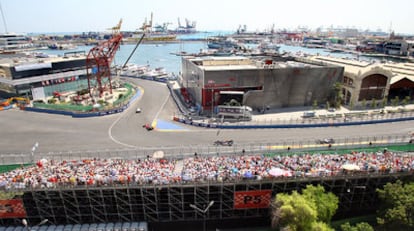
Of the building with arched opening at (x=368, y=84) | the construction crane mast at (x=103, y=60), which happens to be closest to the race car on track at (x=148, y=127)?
the construction crane mast at (x=103, y=60)

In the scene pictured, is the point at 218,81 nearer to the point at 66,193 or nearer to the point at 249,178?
the point at 249,178

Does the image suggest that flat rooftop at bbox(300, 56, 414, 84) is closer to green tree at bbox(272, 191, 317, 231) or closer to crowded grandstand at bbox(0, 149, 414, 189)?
crowded grandstand at bbox(0, 149, 414, 189)

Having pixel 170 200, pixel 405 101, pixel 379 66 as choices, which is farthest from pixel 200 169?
pixel 405 101

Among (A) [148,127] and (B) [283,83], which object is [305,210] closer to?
(A) [148,127]

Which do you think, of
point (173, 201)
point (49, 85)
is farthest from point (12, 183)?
point (49, 85)

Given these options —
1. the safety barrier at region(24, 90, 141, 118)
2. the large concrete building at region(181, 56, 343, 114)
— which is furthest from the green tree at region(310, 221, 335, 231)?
the safety barrier at region(24, 90, 141, 118)

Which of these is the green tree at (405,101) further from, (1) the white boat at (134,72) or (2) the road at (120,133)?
(1) the white boat at (134,72)
